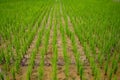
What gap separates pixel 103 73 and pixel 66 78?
759mm

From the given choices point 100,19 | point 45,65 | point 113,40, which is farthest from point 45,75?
point 100,19

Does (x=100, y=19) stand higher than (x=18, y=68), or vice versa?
(x=100, y=19)

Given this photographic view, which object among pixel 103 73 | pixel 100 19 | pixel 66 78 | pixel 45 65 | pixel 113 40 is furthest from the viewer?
pixel 100 19

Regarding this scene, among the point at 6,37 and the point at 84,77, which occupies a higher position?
the point at 6,37

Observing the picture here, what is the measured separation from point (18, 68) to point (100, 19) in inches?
203

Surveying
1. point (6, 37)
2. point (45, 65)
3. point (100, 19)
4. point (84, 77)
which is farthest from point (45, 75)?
point (100, 19)

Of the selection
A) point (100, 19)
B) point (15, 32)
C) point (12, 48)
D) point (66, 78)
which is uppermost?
point (100, 19)

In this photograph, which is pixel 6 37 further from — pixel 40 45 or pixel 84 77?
pixel 84 77

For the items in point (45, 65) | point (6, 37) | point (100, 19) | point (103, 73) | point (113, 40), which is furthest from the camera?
point (100, 19)

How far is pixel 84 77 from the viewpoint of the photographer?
355 cm

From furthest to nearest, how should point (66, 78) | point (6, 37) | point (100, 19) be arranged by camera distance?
point (100, 19)
point (6, 37)
point (66, 78)

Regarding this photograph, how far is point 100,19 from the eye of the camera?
813 centimetres

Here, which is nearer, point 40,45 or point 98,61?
point 98,61

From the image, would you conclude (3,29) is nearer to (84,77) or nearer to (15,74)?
(15,74)
